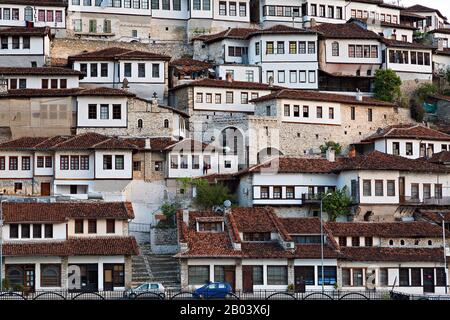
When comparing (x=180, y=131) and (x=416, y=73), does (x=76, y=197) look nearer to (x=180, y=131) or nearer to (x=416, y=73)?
(x=180, y=131)

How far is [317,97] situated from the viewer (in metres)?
75.5

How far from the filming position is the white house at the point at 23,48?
7938 centimetres

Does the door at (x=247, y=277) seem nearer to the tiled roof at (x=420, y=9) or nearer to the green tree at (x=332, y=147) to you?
the green tree at (x=332, y=147)

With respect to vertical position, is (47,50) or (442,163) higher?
(47,50)

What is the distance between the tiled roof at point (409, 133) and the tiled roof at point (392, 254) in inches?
576

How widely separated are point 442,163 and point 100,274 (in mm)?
26686

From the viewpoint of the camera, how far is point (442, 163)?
232 feet

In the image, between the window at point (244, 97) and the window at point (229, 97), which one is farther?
the window at point (244, 97)

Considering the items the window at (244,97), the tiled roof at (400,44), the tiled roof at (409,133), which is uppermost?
the tiled roof at (400,44)

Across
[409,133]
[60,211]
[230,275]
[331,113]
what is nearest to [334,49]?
[331,113]

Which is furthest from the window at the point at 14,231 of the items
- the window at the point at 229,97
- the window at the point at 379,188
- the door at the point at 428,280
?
the window at the point at 229,97

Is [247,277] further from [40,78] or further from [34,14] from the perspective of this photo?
[34,14]

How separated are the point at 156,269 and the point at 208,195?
8336mm
